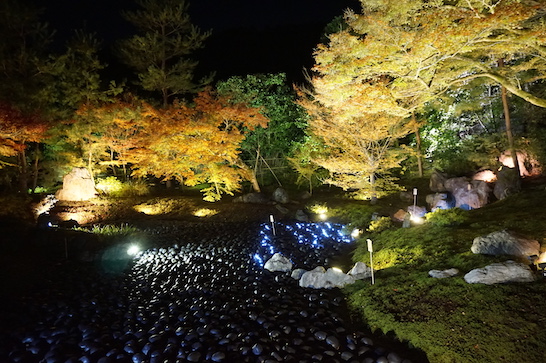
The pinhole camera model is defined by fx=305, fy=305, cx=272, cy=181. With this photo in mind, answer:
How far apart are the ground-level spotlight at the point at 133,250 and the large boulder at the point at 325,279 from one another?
5167 mm

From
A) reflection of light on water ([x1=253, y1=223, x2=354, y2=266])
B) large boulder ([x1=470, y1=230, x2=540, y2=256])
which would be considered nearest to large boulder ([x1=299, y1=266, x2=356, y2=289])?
reflection of light on water ([x1=253, y1=223, x2=354, y2=266])

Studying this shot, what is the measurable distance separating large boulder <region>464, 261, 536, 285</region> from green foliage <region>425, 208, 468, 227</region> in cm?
285

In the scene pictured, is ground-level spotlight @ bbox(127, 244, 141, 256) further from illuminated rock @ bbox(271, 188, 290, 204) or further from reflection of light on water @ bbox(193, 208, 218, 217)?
illuminated rock @ bbox(271, 188, 290, 204)

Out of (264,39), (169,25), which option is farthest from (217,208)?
(264,39)

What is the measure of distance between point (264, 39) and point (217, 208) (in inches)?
1081

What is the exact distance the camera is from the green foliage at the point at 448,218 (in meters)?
7.53

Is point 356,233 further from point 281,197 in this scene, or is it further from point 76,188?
point 76,188

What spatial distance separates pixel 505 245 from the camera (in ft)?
17.6

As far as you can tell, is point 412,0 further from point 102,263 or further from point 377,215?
point 102,263

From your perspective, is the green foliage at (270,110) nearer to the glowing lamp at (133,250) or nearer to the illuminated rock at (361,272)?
the glowing lamp at (133,250)

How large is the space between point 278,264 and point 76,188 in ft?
38.6

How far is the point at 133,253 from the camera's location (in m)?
8.75

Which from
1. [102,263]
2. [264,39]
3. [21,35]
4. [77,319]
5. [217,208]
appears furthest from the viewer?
[264,39]

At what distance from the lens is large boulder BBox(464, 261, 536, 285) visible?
4.45m
